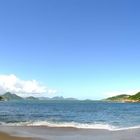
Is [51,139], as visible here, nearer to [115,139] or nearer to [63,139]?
[63,139]

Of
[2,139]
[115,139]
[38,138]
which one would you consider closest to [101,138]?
[115,139]

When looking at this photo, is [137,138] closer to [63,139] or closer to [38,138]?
[63,139]

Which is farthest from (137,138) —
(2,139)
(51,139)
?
(2,139)

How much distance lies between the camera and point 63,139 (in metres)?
24.3

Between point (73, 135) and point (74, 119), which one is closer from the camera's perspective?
point (73, 135)

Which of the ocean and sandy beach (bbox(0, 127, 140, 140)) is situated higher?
the ocean

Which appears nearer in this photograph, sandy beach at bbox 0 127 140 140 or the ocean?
sandy beach at bbox 0 127 140 140

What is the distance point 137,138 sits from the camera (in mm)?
23953

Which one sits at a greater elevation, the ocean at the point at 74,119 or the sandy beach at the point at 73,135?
the ocean at the point at 74,119

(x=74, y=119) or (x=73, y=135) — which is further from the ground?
(x=74, y=119)

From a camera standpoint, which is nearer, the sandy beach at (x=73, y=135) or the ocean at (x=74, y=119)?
the sandy beach at (x=73, y=135)

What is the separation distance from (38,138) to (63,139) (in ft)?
6.54

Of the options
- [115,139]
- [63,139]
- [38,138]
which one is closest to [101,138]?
[115,139]

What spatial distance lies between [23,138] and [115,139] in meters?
7.28
